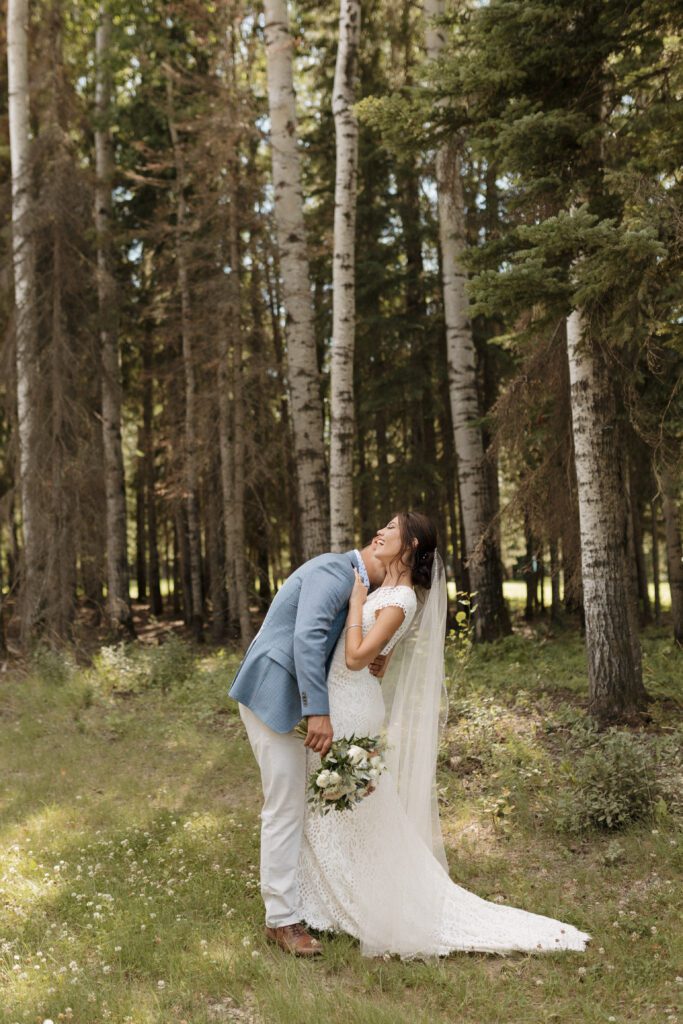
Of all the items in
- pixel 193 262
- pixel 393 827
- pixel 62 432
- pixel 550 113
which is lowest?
pixel 393 827

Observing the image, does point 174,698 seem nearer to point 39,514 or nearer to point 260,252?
point 39,514

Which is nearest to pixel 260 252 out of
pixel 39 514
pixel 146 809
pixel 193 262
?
pixel 193 262

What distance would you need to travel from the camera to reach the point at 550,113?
672cm

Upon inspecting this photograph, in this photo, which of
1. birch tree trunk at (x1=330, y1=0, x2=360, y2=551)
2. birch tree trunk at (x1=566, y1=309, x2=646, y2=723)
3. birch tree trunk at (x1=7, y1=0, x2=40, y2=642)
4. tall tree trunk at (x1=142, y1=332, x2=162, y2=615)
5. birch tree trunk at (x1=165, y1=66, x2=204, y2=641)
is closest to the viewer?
birch tree trunk at (x1=566, y1=309, x2=646, y2=723)

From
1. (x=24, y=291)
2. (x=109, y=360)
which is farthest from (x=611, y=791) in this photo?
(x=109, y=360)

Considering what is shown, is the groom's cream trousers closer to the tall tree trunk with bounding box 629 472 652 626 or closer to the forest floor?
the forest floor

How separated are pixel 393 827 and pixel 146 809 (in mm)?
2948

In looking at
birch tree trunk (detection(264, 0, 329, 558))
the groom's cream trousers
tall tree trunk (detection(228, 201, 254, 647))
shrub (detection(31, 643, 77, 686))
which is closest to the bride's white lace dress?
the groom's cream trousers

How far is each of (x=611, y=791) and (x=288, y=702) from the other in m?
2.62

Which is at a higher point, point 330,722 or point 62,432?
point 62,432

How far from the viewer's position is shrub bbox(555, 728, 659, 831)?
19.7ft

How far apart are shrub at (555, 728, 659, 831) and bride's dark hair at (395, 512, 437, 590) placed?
229 centimetres

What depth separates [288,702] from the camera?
4.75m

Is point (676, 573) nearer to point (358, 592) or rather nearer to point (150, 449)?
point (358, 592)
